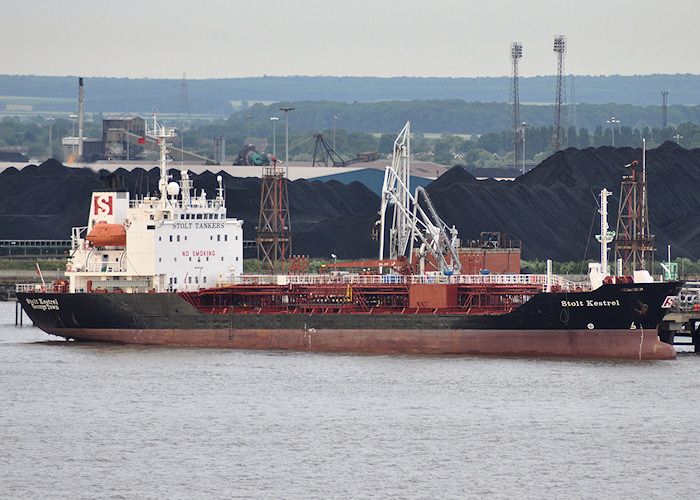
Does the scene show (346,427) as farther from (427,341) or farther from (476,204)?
(476,204)

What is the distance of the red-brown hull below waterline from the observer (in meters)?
49.3

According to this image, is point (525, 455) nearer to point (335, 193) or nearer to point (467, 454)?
point (467, 454)

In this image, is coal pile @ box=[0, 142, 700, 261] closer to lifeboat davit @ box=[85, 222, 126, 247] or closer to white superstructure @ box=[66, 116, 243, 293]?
white superstructure @ box=[66, 116, 243, 293]

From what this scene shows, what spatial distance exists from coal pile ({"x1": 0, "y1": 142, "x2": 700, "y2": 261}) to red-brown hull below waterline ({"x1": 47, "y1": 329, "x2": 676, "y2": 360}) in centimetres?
2580

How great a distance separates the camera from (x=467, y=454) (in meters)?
34.7

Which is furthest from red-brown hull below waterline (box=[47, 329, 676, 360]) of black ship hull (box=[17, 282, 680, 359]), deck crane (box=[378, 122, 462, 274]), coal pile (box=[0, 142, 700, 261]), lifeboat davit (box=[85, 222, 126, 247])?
coal pile (box=[0, 142, 700, 261])

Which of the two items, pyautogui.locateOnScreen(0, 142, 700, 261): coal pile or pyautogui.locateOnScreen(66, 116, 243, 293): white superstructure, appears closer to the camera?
pyautogui.locateOnScreen(66, 116, 243, 293): white superstructure

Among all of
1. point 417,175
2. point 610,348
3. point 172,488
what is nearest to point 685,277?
point 610,348

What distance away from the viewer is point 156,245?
55219 millimetres

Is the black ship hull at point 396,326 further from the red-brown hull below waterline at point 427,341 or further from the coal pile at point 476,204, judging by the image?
the coal pile at point 476,204

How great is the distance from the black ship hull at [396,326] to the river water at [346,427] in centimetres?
112

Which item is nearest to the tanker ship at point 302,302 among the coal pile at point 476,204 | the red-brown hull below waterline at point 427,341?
the red-brown hull below waterline at point 427,341

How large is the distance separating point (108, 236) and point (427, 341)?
1496cm

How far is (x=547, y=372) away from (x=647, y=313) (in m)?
5.11
